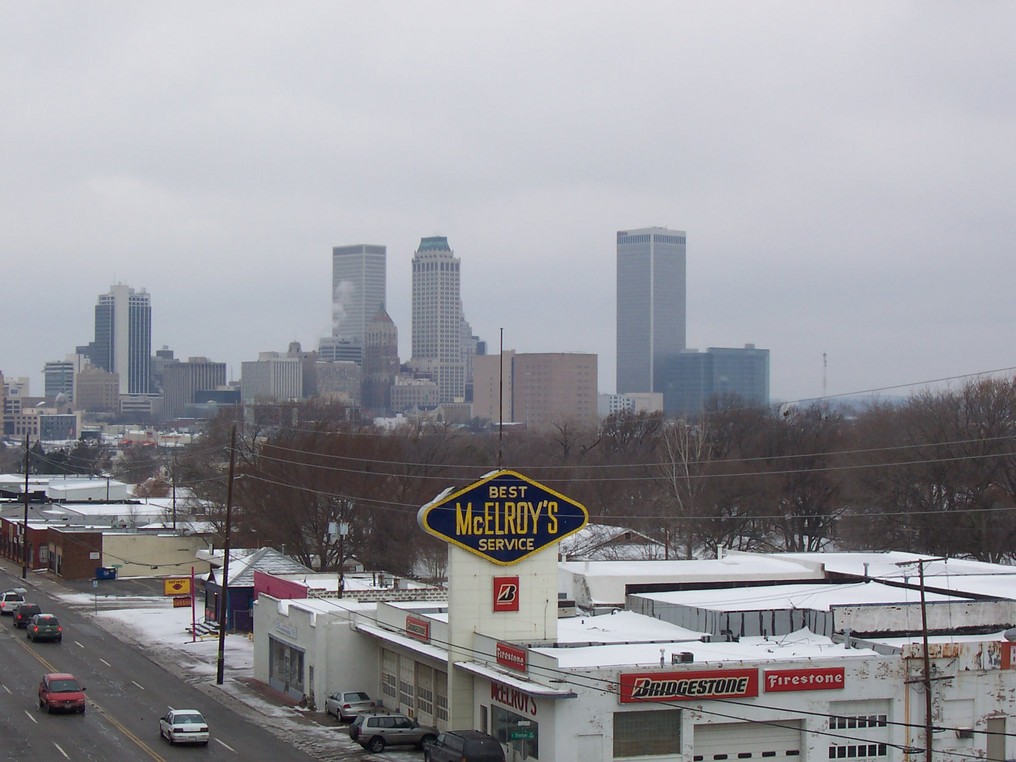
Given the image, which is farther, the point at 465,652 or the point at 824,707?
the point at 465,652

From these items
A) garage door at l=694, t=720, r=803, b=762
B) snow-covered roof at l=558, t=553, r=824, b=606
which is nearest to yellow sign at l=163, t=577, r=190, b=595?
snow-covered roof at l=558, t=553, r=824, b=606

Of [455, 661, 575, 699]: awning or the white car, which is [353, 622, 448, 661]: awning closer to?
[455, 661, 575, 699]: awning

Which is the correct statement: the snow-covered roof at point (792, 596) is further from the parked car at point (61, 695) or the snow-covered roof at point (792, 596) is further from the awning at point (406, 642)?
the parked car at point (61, 695)

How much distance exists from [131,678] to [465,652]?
Answer: 18.3m

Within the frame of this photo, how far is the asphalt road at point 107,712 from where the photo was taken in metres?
36.2

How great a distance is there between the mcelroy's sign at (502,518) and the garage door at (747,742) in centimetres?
672

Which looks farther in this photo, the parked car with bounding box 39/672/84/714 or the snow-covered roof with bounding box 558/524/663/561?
the snow-covered roof with bounding box 558/524/663/561

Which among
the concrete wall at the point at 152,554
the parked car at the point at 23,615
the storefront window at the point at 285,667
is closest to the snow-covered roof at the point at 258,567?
the parked car at the point at 23,615

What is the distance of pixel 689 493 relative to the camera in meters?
90.4

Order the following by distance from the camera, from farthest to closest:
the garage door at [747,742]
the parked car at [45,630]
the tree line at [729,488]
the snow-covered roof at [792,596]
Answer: the tree line at [729,488]
the parked car at [45,630]
the snow-covered roof at [792,596]
the garage door at [747,742]

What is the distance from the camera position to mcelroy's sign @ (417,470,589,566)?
36344 mm

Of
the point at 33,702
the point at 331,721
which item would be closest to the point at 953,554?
the point at 331,721

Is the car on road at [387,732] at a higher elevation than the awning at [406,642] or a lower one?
lower

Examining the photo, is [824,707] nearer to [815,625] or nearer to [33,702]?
[815,625]
